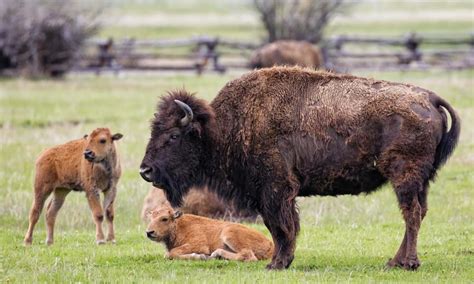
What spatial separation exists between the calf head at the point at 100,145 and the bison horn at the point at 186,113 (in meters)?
1.91

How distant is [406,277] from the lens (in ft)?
31.6

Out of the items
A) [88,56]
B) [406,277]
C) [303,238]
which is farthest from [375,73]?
[406,277]

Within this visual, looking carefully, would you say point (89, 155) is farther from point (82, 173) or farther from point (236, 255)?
point (236, 255)

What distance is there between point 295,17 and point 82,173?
3082cm

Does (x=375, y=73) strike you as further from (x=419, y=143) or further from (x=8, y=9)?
(x=419, y=143)

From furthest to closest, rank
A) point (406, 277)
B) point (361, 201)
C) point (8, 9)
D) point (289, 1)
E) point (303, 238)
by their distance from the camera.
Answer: point (289, 1)
point (8, 9)
point (361, 201)
point (303, 238)
point (406, 277)

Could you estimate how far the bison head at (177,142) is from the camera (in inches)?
420

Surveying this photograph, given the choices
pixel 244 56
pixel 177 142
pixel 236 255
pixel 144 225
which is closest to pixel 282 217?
pixel 236 255

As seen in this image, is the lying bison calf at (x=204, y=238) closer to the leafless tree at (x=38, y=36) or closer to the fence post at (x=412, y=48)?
the leafless tree at (x=38, y=36)

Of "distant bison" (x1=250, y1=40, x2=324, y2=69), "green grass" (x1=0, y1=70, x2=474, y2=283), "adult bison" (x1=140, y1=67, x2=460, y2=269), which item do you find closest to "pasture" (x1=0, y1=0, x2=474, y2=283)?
"green grass" (x1=0, y1=70, x2=474, y2=283)

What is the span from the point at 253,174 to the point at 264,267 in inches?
39.2

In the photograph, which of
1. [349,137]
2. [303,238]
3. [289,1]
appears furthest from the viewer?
[289,1]

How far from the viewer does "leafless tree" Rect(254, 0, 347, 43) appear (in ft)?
139

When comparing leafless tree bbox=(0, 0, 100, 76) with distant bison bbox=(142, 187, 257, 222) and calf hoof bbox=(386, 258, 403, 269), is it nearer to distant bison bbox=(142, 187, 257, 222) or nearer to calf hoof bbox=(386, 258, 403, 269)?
distant bison bbox=(142, 187, 257, 222)
